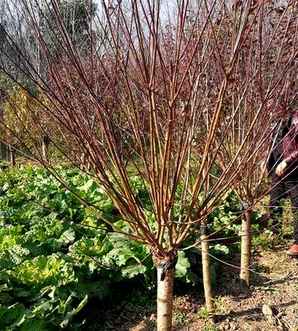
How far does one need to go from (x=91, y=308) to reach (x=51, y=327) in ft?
2.32

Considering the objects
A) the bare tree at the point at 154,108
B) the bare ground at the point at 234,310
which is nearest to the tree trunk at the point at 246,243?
the bare ground at the point at 234,310

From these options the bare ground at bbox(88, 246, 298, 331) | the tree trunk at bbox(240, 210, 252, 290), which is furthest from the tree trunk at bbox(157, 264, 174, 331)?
the tree trunk at bbox(240, 210, 252, 290)

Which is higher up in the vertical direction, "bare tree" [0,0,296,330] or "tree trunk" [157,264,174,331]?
"bare tree" [0,0,296,330]

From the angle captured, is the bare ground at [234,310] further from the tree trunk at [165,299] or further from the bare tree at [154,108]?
the bare tree at [154,108]

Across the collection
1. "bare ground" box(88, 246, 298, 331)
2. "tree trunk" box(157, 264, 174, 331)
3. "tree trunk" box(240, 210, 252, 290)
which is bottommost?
"tree trunk" box(157, 264, 174, 331)

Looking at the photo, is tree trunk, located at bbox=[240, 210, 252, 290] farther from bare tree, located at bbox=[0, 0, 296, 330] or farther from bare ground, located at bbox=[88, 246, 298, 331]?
bare tree, located at bbox=[0, 0, 296, 330]

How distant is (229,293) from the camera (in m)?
4.09

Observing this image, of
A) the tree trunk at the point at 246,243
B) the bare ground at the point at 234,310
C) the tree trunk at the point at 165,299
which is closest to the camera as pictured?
the tree trunk at the point at 165,299

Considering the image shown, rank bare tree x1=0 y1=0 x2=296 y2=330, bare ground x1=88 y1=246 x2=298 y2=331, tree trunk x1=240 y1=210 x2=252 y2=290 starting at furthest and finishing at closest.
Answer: tree trunk x1=240 y1=210 x2=252 y2=290 < bare ground x1=88 y1=246 x2=298 y2=331 < bare tree x1=0 y1=0 x2=296 y2=330

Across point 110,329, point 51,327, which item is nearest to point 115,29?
point 51,327

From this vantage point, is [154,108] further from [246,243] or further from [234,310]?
[234,310]

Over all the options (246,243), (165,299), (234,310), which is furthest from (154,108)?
(234,310)

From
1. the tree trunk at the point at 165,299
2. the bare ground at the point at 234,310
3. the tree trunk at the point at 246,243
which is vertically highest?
the tree trunk at the point at 246,243

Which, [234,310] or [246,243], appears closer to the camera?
[234,310]
